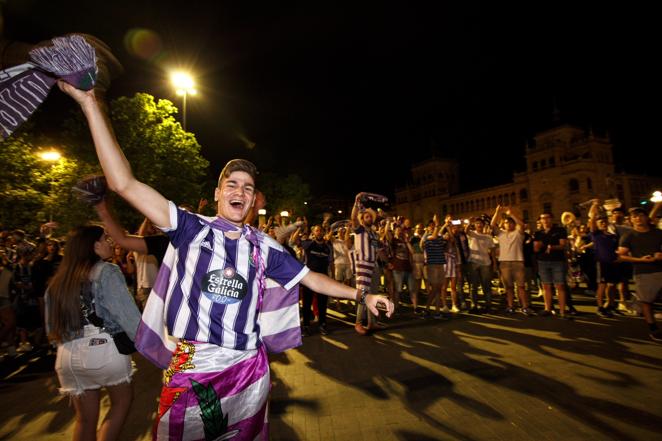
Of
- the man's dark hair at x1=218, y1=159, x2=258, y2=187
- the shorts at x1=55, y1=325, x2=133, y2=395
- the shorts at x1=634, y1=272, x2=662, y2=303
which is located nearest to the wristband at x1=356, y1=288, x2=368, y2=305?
the man's dark hair at x1=218, y1=159, x2=258, y2=187

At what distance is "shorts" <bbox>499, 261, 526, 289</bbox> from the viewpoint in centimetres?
935

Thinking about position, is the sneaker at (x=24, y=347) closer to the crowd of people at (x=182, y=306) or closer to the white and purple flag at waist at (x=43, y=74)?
the crowd of people at (x=182, y=306)

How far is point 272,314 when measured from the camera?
2369mm

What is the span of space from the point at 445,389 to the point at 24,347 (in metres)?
9.57

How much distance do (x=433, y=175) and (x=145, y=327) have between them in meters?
99.8

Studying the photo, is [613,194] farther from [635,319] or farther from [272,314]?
[272,314]

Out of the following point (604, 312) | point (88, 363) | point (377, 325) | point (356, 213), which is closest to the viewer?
point (88, 363)

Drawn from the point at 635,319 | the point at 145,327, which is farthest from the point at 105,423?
the point at 635,319

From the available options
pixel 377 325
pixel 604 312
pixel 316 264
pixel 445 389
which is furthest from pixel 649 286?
pixel 316 264

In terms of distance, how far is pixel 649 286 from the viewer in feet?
22.0

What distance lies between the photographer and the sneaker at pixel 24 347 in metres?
8.40

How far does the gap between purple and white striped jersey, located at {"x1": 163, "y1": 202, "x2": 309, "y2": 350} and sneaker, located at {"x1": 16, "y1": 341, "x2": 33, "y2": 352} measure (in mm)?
9297

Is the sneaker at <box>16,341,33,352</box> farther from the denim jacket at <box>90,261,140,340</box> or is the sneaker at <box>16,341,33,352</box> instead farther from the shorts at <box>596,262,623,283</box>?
the shorts at <box>596,262,623,283</box>

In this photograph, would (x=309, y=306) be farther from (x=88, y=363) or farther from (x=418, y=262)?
(x=88, y=363)
